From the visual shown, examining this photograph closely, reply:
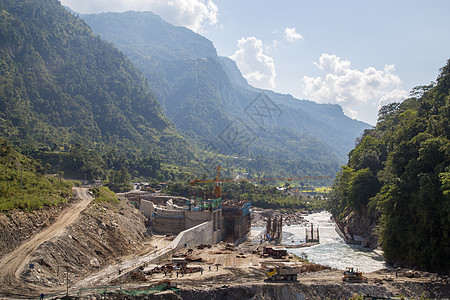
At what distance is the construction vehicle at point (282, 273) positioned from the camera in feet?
116

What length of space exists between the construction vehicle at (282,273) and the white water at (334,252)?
2012 centimetres

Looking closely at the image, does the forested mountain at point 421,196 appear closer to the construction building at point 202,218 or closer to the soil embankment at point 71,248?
the construction building at point 202,218

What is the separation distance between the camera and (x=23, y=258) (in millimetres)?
33844

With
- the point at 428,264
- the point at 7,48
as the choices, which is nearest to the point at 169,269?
the point at 428,264

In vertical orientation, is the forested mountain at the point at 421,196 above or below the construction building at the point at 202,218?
above

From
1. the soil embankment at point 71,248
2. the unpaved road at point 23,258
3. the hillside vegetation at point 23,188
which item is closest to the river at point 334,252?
the soil embankment at point 71,248

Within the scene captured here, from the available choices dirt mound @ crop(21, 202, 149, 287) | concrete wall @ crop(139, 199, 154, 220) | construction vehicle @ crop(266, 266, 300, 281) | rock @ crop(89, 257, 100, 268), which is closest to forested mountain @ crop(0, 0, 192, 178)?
concrete wall @ crop(139, 199, 154, 220)

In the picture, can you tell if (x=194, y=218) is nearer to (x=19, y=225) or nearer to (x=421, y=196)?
(x=19, y=225)

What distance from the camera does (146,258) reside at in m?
42.9

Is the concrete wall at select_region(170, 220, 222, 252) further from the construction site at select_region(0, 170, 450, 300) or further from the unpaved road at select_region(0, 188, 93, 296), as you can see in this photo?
the unpaved road at select_region(0, 188, 93, 296)

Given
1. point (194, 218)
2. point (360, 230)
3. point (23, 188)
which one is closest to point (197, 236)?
point (194, 218)

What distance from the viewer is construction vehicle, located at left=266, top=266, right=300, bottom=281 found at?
35438mm

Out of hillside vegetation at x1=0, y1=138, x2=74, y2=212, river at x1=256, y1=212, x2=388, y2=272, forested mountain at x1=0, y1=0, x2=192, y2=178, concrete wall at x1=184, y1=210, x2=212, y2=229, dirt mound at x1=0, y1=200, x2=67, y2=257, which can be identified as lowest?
river at x1=256, y1=212, x2=388, y2=272

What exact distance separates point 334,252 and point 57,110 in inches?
5287
